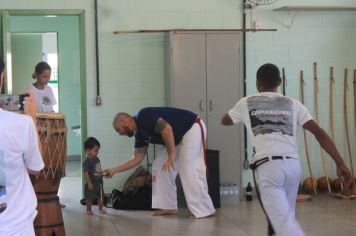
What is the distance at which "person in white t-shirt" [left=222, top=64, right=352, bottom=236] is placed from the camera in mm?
3754

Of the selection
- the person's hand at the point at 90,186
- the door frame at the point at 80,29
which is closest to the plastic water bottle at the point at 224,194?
the person's hand at the point at 90,186

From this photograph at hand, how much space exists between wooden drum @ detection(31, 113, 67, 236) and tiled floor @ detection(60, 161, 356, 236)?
80cm

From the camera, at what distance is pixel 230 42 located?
7043 millimetres

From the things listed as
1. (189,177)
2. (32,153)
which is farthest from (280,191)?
(189,177)

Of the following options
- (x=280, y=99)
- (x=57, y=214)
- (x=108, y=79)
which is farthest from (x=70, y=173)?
(x=280, y=99)

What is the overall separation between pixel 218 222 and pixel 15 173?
12.0 ft

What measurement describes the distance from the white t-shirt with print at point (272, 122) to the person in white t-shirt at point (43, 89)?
329 cm

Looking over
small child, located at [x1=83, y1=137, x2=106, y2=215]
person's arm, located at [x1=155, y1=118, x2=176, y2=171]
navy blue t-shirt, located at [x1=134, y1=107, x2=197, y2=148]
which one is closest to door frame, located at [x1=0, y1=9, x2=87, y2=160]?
small child, located at [x1=83, y1=137, x2=106, y2=215]

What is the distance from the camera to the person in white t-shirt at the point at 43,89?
21.7 ft

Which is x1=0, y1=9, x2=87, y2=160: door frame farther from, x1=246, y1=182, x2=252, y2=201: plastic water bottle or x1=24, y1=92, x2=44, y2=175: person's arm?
x1=24, y1=92, x2=44, y2=175: person's arm

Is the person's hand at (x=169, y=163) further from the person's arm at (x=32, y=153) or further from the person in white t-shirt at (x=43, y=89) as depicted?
the person's arm at (x=32, y=153)

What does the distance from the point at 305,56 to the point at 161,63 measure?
185 cm

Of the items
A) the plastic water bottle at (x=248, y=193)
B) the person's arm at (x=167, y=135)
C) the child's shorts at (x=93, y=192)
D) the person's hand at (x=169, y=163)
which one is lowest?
the plastic water bottle at (x=248, y=193)

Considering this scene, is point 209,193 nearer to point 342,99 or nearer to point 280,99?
point 342,99
